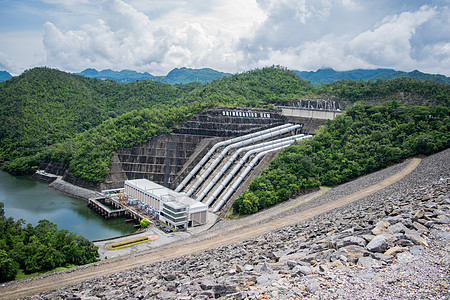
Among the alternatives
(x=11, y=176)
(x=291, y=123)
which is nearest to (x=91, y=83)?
(x=11, y=176)

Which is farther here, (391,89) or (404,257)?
(391,89)

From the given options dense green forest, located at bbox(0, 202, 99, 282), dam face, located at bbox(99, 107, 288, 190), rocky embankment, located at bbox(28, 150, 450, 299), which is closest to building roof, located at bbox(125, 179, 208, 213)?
dam face, located at bbox(99, 107, 288, 190)

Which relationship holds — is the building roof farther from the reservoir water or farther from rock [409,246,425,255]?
rock [409,246,425,255]

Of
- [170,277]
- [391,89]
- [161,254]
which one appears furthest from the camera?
[391,89]

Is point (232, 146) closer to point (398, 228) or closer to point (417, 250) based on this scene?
point (398, 228)

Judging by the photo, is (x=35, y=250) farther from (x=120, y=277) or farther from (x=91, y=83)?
(x=91, y=83)

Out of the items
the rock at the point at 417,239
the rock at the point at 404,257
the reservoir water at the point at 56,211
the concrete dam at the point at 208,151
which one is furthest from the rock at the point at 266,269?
the concrete dam at the point at 208,151

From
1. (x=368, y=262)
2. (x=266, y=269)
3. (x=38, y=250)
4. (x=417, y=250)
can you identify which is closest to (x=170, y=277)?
(x=266, y=269)
